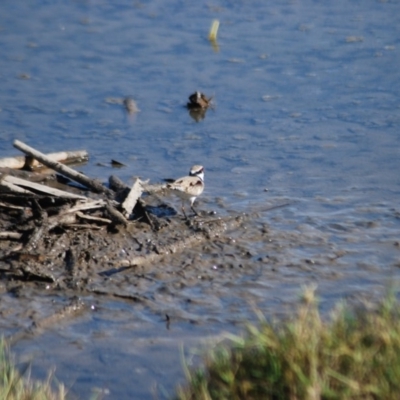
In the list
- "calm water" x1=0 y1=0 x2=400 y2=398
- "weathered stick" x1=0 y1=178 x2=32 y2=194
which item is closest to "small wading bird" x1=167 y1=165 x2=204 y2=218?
"calm water" x1=0 y1=0 x2=400 y2=398

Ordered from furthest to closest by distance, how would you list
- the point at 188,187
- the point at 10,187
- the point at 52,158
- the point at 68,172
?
the point at 52,158 < the point at 68,172 < the point at 188,187 < the point at 10,187

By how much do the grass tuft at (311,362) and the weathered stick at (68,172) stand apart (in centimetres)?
405

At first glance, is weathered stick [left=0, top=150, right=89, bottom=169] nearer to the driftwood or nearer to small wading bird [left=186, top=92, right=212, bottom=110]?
small wading bird [left=186, top=92, right=212, bottom=110]

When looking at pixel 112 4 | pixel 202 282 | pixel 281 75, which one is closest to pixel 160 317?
pixel 202 282

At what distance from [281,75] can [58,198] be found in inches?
210

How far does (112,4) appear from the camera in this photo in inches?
621

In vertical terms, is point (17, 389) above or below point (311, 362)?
below

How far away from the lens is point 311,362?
4582 millimetres

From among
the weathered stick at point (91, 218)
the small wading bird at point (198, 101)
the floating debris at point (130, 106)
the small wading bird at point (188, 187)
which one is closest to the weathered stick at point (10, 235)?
the weathered stick at point (91, 218)

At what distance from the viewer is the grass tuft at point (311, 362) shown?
14.8 feet

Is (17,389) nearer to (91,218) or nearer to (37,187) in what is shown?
(91,218)

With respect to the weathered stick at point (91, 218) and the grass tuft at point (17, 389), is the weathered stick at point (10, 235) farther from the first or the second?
the grass tuft at point (17, 389)

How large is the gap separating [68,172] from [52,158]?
1.92 ft

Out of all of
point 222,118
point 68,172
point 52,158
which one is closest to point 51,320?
point 68,172
